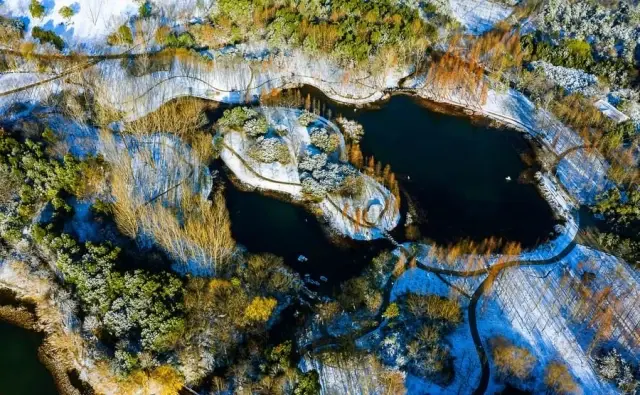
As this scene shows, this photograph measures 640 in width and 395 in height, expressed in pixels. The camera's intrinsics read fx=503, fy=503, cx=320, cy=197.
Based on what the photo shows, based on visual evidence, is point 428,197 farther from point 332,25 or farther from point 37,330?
point 37,330

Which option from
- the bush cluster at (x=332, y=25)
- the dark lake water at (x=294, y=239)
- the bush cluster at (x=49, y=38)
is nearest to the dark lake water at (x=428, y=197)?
the dark lake water at (x=294, y=239)

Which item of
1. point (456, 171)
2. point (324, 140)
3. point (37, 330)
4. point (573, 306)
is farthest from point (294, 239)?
point (573, 306)

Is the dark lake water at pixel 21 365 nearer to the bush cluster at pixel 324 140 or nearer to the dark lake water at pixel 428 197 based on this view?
the dark lake water at pixel 428 197

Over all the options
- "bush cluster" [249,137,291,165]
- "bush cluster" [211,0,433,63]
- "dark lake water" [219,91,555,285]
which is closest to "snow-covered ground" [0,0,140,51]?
"bush cluster" [211,0,433,63]

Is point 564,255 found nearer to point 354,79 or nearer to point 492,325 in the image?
point 492,325

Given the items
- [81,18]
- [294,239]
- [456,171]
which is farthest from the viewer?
[81,18]

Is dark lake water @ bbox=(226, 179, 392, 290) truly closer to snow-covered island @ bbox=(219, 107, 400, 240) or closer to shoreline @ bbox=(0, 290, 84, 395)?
snow-covered island @ bbox=(219, 107, 400, 240)
